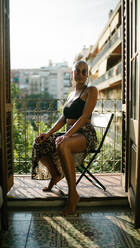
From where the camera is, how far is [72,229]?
2354 millimetres

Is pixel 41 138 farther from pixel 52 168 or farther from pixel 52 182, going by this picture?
pixel 52 182

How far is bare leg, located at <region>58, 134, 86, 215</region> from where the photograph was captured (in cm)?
257

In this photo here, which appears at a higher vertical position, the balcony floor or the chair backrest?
the chair backrest

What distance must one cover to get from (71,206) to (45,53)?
250 feet

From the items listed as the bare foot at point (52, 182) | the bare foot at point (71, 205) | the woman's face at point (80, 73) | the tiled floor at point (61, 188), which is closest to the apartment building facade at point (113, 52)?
the tiled floor at point (61, 188)

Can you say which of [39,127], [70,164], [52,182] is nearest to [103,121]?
[70,164]

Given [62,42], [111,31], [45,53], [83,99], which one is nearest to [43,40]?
[62,42]

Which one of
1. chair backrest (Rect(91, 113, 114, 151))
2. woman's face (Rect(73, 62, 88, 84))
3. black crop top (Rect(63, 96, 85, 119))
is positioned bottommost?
chair backrest (Rect(91, 113, 114, 151))

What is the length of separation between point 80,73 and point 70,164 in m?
1.08

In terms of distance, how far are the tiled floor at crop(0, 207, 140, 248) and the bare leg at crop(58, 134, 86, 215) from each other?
0.13 meters

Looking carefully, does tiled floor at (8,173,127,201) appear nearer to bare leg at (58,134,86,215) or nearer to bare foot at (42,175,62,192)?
bare foot at (42,175,62,192)

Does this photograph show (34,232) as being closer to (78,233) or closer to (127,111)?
(78,233)

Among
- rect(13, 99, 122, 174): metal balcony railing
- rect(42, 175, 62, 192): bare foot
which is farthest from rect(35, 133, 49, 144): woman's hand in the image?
rect(13, 99, 122, 174): metal balcony railing

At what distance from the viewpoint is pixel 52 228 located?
2.37m
